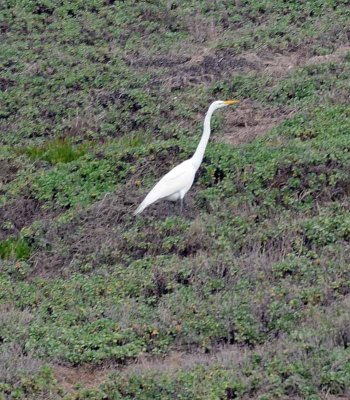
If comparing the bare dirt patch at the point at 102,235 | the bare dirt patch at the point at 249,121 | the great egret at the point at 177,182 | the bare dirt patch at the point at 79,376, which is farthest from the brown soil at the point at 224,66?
the bare dirt patch at the point at 79,376

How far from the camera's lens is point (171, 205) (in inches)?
443

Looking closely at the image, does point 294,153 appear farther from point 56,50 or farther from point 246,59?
point 56,50

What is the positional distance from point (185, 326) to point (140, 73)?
22.9 feet

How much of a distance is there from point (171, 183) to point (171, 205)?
14.8 inches

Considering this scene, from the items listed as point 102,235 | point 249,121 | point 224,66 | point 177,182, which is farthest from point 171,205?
point 224,66

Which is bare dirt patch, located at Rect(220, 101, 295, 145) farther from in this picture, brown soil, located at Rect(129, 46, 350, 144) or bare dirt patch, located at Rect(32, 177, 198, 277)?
bare dirt patch, located at Rect(32, 177, 198, 277)

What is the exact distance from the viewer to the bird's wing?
35.6 ft

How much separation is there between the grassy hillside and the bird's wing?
192 mm

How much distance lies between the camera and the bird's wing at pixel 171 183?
1084 cm

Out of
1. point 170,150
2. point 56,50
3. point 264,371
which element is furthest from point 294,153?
point 56,50

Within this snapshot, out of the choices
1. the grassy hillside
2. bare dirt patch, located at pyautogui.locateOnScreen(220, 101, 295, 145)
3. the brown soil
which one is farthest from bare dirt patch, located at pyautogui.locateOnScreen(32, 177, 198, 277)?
the brown soil

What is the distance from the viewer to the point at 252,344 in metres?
8.27

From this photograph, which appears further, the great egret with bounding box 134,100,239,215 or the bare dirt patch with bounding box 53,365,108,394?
the great egret with bounding box 134,100,239,215

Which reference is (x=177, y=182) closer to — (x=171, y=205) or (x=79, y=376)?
(x=171, y=205)
